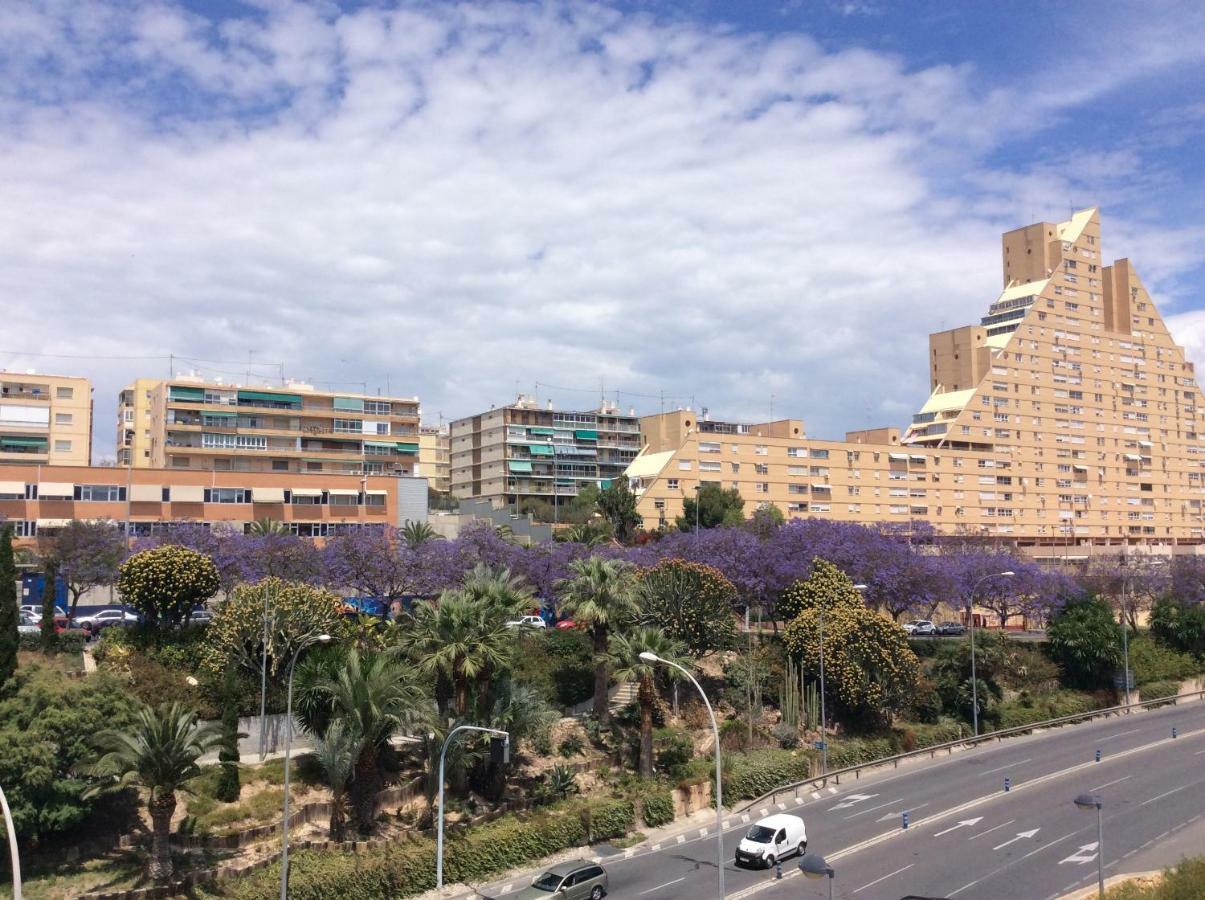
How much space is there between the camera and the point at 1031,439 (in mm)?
128250

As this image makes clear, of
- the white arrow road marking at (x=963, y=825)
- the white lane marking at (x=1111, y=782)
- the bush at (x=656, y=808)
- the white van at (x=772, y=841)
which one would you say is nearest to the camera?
the white van at (x=772, y=841)

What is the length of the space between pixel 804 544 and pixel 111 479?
47.3 meters

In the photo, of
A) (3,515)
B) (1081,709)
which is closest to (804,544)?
(1081,709)

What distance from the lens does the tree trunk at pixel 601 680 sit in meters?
49.9

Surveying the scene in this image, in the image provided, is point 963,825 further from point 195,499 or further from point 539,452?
point 539,452

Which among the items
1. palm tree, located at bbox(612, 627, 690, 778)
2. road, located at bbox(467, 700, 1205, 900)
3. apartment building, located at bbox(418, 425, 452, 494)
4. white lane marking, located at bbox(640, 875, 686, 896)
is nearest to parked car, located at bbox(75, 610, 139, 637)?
palm tree, located at bbox(612, 627, 690, 778)

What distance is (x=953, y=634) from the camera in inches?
3091

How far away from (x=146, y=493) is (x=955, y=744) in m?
54.6

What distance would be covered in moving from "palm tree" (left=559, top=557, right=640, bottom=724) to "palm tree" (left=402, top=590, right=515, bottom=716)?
19.7ft

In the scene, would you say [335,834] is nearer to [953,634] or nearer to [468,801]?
[468,801]

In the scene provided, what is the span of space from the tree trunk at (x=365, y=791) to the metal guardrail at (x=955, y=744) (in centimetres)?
1606

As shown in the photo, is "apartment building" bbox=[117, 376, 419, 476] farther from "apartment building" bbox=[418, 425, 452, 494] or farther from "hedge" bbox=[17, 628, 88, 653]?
"hedge" bbox=[17, 628, 88, 653]

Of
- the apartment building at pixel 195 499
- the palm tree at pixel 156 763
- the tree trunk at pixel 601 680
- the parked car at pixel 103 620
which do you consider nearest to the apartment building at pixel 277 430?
the apartment building at pixel 195 499

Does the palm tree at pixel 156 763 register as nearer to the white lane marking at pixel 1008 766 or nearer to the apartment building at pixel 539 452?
the white lane marking at pixel 1008 766
